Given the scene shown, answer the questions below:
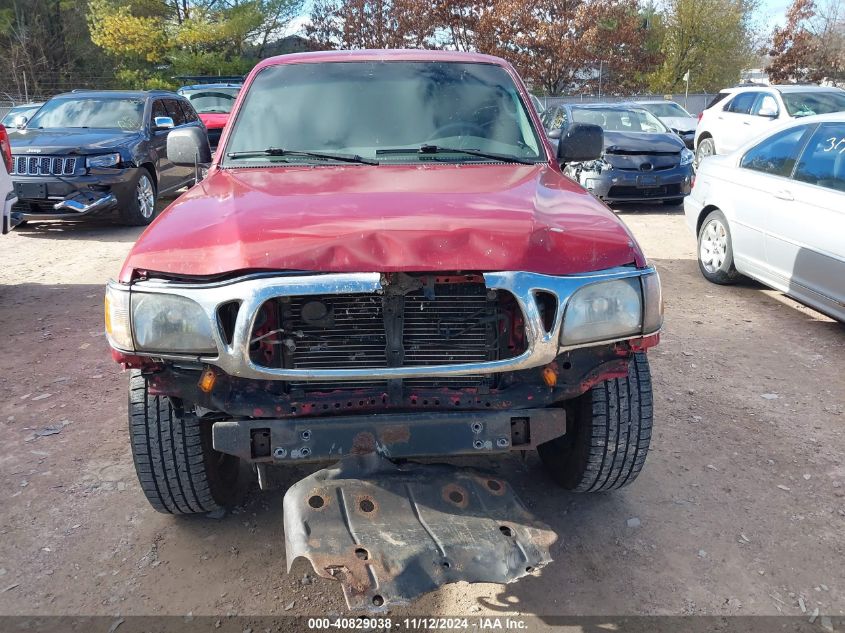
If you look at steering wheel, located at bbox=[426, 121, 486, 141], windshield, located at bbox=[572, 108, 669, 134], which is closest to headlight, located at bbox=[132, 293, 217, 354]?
steering wheel, located at bbox=[426, 121, 486, 141]

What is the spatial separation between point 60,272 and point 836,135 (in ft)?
23.4

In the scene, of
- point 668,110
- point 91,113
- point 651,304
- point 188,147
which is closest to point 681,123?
point 668,110

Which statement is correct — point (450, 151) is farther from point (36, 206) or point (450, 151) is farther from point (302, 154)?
point (36, 206)

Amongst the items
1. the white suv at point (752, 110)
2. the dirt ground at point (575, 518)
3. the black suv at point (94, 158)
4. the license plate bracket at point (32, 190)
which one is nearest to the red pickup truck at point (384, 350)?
the dirt ground at point (575, 518)

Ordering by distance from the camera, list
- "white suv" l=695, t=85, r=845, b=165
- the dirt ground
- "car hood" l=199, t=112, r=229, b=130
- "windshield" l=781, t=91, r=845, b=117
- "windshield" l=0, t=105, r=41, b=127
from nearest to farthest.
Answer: the dirt ground → "windshield" l=781, t=91, r=845, b=117 → "white suv" l=695, t=85, r=845, b=165 → "windshield" l=0, t=105, r=41, b=127 → "car hood" l=199, t=112, r=229, b=130

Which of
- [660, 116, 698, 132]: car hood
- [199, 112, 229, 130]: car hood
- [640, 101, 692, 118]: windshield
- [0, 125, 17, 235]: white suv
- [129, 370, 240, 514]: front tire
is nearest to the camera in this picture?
[129, 370, 240, 514]: front tire

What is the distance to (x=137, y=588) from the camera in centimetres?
276

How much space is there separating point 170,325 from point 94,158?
7.45 m

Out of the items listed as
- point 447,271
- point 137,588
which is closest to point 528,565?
point 447,271

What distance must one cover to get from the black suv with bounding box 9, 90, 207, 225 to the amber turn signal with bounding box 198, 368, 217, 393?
628 cm

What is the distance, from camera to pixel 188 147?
4105 mm

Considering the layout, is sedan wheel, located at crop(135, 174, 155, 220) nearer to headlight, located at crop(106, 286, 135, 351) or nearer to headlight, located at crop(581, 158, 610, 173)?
headlight, located at crop(581, 158, 610, 173)

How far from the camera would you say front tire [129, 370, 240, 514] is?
2799 millimetres

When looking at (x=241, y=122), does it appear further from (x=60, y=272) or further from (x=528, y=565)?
(x=60, y=272)
